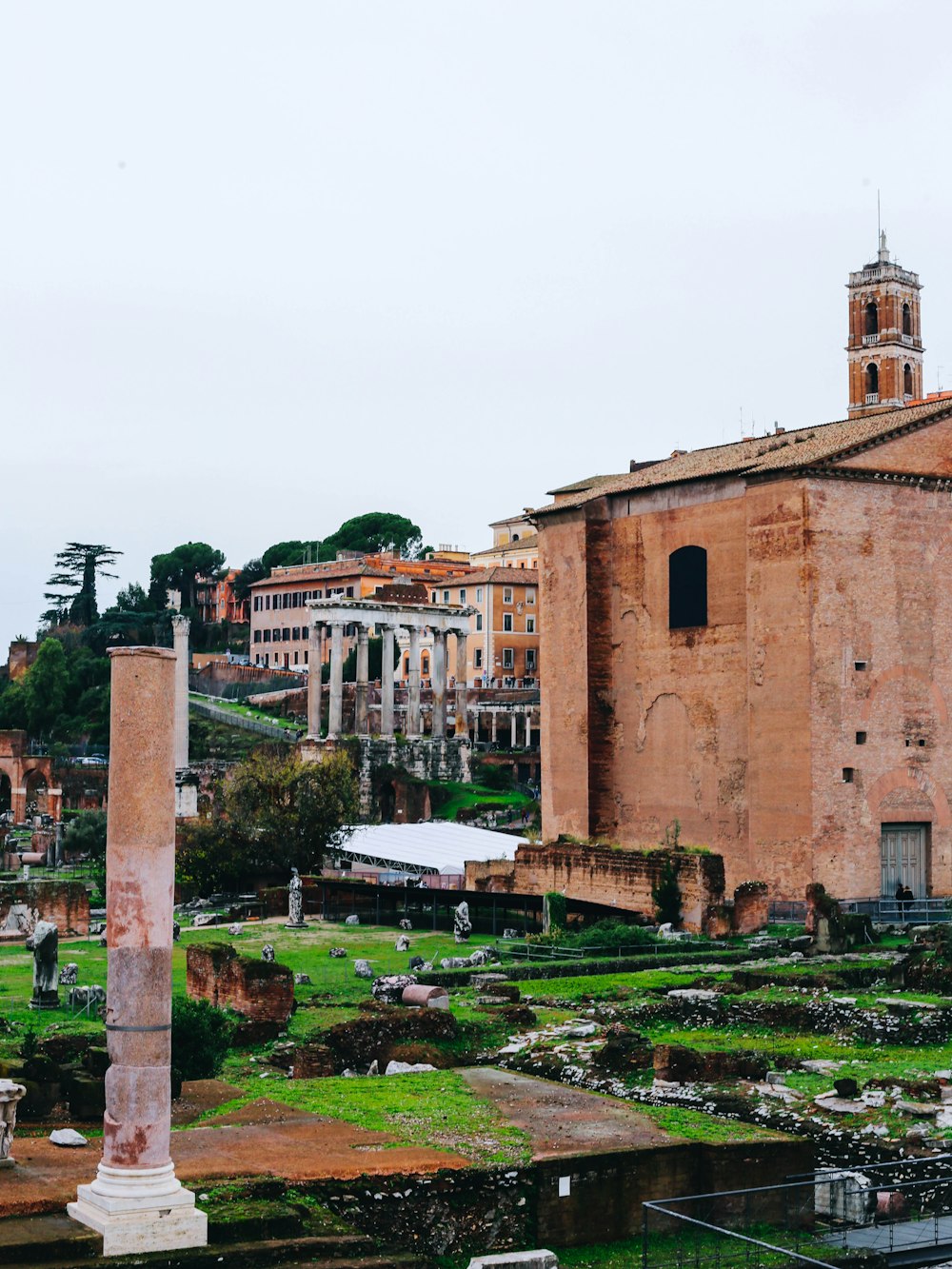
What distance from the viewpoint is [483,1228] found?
12414mm

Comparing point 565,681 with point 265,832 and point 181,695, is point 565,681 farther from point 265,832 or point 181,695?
point 181,695

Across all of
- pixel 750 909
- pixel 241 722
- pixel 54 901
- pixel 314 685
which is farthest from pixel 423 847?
pixel 241 722

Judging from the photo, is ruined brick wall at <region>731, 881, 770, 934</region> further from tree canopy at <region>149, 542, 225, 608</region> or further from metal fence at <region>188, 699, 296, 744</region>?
tree canopy at <region>149, 542, 225, 608</region>

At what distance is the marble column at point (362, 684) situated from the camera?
6944 cm

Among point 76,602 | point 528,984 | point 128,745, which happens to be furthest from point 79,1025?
point 76,602

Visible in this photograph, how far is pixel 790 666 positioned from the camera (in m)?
33.5

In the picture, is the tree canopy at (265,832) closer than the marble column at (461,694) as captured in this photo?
Yes

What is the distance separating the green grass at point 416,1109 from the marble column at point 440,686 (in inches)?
1938

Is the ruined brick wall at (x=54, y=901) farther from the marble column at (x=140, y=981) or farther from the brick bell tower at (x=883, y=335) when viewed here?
the brick bell tower at (x=883, y=335)

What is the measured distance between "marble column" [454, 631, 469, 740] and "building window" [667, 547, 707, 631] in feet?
98.2

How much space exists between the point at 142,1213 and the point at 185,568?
3909 inches

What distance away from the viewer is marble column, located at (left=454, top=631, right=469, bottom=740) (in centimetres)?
6844

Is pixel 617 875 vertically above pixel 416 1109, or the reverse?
pixel 617 875

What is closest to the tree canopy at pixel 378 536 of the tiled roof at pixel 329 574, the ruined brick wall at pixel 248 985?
the tiled roof at pixel 329 574
